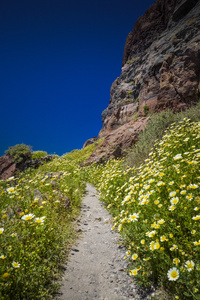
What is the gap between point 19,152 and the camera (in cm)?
1614

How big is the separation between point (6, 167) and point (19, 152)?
1900mm

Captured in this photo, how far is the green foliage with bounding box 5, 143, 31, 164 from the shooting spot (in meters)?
16.0

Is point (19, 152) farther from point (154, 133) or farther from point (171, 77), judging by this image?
point (171, 77)

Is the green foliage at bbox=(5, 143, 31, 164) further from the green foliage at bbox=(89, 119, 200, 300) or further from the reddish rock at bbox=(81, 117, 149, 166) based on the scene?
the green foliage at bbox=(89, 119, 200, 300)

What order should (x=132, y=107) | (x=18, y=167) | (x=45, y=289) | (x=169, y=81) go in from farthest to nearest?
(x=132, y=107), (x=18, y=167), (x=169, y=81), (x=45, y=289)

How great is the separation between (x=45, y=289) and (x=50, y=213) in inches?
69.0

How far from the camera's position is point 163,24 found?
77.5 feet

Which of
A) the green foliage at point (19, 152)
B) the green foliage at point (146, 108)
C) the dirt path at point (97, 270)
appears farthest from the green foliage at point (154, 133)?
the green foliage at point (19, 152)

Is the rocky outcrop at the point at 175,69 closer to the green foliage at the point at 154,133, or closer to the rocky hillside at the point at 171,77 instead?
the rocky hillside at the point at 171,77

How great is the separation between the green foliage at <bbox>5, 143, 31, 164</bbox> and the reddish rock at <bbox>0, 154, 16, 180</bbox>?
0.44 metres

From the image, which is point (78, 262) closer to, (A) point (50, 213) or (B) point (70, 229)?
(B) point (70, 229)

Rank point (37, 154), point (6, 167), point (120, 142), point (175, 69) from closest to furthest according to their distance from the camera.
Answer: point (175, 69) → point (120, 142) → point (6, 167) → point (37, 154)

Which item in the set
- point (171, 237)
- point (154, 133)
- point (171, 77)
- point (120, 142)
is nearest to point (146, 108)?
point (171, 77)

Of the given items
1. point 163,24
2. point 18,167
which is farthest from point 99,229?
point 163,24
